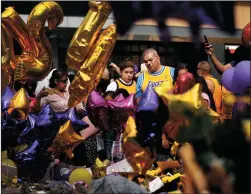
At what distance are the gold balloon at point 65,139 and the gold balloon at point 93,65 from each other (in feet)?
0.49

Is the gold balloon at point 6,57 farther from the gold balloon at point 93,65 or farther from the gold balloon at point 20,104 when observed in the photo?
the gold balloon at point 93,65

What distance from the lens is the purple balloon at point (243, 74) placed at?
7.32 ft

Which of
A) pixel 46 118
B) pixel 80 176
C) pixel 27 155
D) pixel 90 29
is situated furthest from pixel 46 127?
pixel 90 29

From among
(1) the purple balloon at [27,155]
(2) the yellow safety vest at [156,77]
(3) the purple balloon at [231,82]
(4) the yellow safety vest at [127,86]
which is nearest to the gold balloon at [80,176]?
(1) the purple balloon at [27,155]

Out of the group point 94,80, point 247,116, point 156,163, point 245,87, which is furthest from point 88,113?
point 247,116

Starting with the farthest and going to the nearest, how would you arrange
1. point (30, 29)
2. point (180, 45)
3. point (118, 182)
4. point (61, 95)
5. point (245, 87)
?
point (180, 45), point (61, 95), point (30, 29), point (245, 87), point (118, 182)

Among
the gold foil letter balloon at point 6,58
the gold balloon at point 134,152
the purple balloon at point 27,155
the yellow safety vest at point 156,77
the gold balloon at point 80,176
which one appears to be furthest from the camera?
the yellow safety vest at point 156,77

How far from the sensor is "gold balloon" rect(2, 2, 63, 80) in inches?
110

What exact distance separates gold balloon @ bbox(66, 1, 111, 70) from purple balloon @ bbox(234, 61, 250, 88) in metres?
0.62

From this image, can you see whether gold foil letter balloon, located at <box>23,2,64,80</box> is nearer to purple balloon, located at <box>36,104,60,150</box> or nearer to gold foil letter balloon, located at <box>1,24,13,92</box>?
gold foil letter balloon, located at <box>1,24,13,92</box>

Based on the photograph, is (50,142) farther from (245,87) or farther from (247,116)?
(247,116)

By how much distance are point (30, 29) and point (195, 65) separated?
4.37ft

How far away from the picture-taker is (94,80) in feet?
9.04

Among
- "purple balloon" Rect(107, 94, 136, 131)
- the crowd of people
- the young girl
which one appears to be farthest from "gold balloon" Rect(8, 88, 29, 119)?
the young girl
